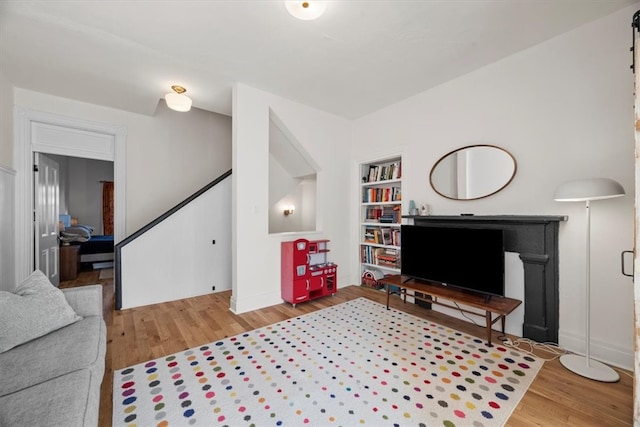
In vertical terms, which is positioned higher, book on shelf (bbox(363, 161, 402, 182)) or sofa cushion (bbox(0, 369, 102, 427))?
book on shelf (bbox(363, 161, 402, 182))

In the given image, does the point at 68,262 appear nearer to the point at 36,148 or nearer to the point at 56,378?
the point at 36,148

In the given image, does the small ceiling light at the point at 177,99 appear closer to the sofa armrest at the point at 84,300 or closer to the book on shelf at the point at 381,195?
the sofa armrest at the point at 84,300

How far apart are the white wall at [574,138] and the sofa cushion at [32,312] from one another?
370 centimetres

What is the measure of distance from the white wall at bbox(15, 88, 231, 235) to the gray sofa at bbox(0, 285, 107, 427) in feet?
9.78

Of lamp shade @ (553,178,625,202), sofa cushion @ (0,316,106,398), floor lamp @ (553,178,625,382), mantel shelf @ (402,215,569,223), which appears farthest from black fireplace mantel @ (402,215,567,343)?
sofa cushion @ (0,316,106,398)

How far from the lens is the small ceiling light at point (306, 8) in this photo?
74.0 inches

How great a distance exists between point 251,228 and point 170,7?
2.21m

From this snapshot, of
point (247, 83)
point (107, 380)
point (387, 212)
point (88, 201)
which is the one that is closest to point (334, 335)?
point (107, 380)

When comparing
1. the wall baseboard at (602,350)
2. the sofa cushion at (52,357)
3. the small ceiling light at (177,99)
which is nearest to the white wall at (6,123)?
the small ceiling light at (177,99)

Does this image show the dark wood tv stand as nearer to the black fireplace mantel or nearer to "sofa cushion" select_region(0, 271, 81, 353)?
the black fireplace mantel

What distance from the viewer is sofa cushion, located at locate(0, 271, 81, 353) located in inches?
59.5

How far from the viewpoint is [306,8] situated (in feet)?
6.28

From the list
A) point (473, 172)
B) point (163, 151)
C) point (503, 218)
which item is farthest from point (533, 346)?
point (163, 151)

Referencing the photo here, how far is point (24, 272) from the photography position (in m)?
3.39
